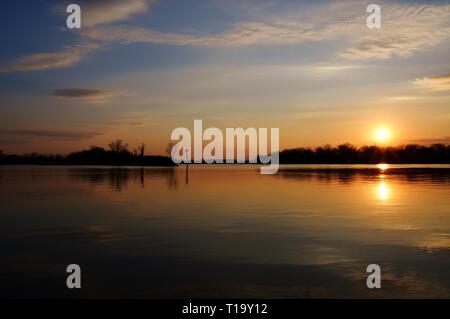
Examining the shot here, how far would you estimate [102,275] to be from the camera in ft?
38.0

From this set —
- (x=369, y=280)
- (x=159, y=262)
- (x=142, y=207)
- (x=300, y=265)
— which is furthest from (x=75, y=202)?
(x=369, y=280)

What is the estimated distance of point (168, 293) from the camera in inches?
397

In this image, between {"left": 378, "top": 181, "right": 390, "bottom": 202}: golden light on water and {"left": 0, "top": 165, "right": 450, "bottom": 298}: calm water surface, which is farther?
{"left": 378, "top": 181, "right": 390, "bottom": 202}: golden light on water

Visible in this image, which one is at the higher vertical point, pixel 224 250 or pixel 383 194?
pixel 383 194

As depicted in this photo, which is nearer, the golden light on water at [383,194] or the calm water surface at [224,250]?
the calm water surface at [224,250]

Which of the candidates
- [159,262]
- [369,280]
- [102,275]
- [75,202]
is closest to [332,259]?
[369,280]

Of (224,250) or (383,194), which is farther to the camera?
(383,194)

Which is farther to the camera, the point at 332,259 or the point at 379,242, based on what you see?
the point at 379,242

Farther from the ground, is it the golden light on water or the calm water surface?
the golden light on water

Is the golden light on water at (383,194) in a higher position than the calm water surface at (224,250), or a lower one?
higher
